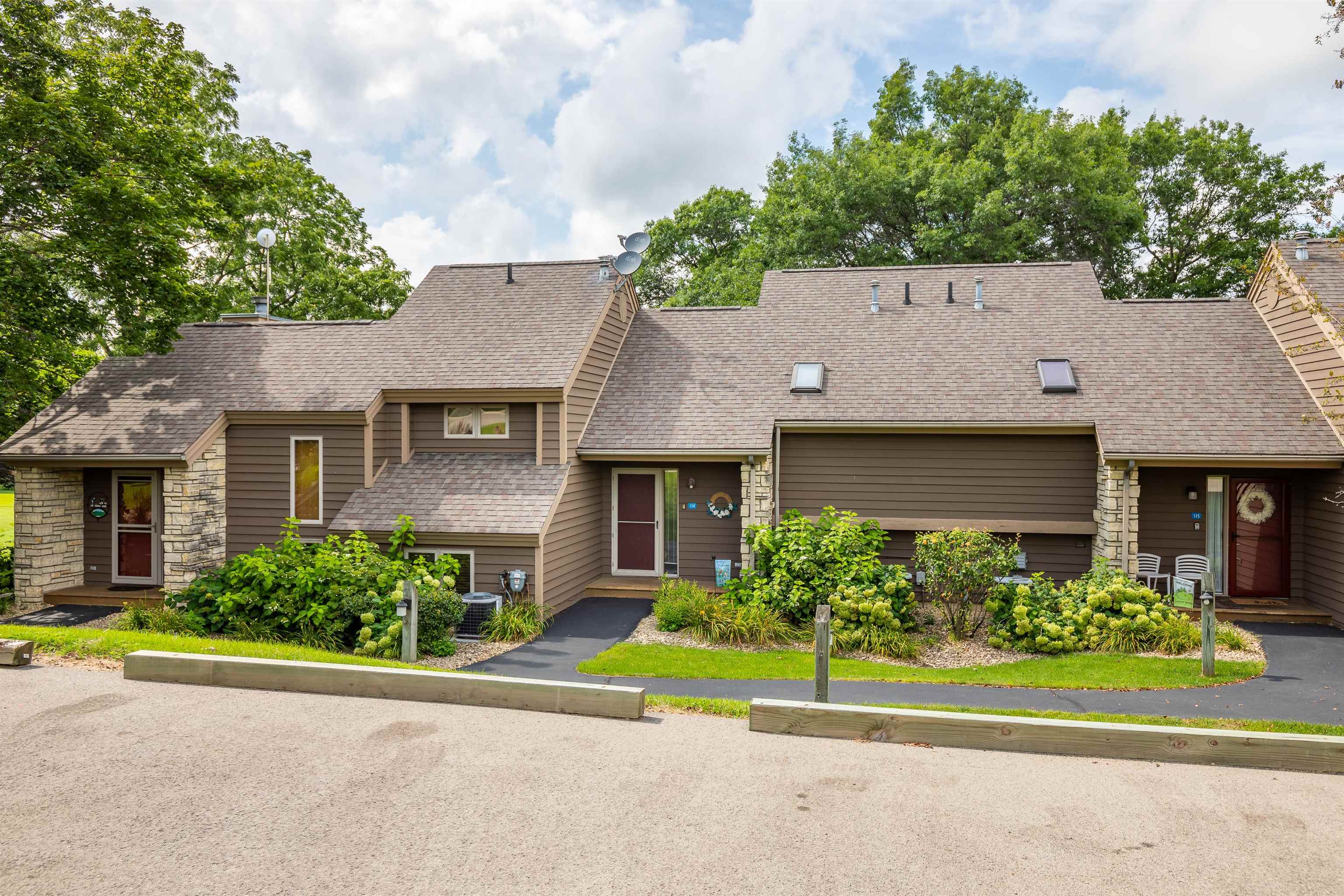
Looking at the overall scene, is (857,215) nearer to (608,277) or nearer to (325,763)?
(608,277)

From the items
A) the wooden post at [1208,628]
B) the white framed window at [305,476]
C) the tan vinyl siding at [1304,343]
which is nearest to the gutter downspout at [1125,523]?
the tan vinyl siding at [1304,343]

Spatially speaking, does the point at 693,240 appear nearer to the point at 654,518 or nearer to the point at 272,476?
the point at 654,518

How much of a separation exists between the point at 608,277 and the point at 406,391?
4.48 meters

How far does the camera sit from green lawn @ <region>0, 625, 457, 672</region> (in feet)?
25.6

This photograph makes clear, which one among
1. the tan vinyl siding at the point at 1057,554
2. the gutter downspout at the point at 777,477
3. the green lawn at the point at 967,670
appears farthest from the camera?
the gutter downspout at the point at 777,477

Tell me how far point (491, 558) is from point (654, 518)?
10.9ft

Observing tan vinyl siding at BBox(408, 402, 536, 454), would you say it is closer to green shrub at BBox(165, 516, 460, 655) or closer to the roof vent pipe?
green shrub at BBox(165, 516, 460, 655)

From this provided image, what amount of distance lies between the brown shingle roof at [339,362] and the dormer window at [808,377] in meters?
3.79

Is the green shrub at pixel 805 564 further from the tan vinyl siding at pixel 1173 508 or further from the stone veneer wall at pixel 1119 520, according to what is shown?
the tan vinyl siding at pixel 1173 508

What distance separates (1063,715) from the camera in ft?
23.5

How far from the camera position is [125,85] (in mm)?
13953

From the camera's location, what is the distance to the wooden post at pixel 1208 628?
28.9ft

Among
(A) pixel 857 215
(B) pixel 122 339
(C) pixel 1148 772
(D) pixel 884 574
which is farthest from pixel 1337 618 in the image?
(B) pixel 122 339

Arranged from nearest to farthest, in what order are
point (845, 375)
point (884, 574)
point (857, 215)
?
1. point (884, 574)
2. point (845, 375)
3. point (857, 215)
